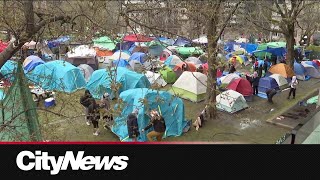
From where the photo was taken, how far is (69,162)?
2322mm

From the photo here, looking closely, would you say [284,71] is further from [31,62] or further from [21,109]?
[21,109]

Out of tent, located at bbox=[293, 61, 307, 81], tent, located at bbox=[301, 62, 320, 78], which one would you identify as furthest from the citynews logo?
tent, located at bbox=[301, 62, 320, 78]

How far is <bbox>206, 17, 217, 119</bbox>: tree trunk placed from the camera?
5708 mm

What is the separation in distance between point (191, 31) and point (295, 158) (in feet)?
19.6

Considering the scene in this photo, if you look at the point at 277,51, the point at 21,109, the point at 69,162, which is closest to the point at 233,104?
the point at 21,109

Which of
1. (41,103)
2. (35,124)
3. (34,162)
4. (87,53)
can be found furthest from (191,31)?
(87,53)

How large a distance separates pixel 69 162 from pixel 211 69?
Result: 796cm

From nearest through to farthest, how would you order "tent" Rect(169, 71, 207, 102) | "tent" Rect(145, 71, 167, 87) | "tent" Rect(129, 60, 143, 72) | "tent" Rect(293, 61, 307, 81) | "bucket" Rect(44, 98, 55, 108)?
"tent" Rect(129, 60, 143, 72)
"tent" Rect(145, 71, 167, 87)
"bucket" Rect(44, 98, 55, 108)
"tent" Rect(169, 71, 207, 102)
"tent" Rect(293, 61, 307, 81)

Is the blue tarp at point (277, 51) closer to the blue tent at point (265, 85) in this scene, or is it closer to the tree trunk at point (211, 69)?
the blue tent at point (265, 85)

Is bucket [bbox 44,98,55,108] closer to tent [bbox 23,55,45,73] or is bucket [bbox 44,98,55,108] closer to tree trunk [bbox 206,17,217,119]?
tree trunk [bbox 206,17,217,119]

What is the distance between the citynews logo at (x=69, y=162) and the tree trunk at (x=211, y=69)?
336 cm

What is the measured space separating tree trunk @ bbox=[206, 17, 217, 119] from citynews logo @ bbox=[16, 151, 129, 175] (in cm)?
336

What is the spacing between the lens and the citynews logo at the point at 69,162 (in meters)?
2.31

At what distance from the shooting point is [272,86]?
1777 centimetres
